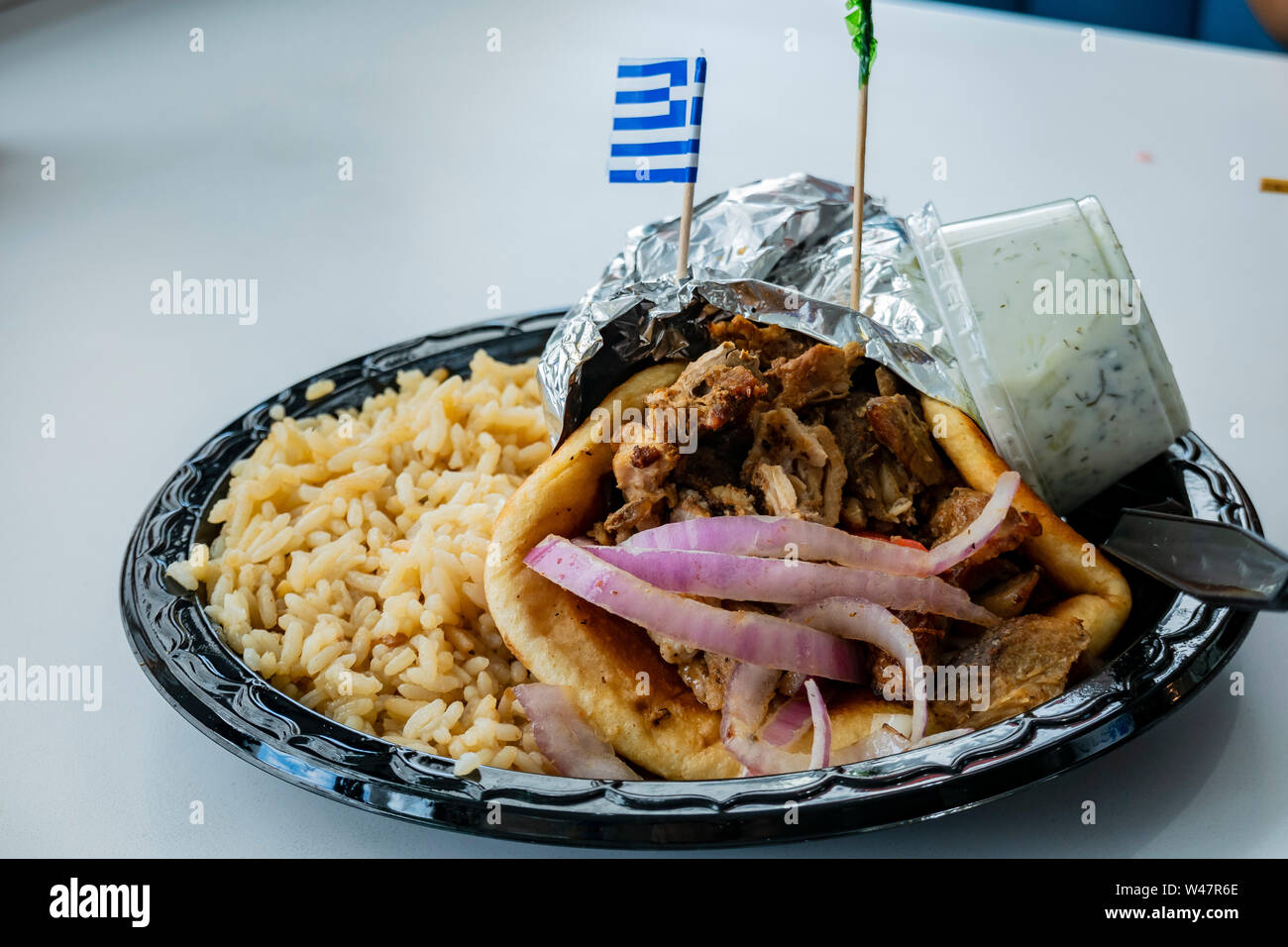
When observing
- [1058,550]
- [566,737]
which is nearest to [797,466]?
[1058,550]

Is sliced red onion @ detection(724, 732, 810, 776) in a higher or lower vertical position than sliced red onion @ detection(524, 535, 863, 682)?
lower

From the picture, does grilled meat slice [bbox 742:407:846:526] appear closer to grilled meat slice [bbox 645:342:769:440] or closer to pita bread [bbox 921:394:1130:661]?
grilled meat slice [bbox 645:342:769:440]

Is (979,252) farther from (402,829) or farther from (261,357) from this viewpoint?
(261,357)

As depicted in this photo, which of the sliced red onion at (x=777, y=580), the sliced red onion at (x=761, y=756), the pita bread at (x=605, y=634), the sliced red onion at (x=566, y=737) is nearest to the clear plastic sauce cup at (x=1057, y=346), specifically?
the pita bread at (x=605, y=634)

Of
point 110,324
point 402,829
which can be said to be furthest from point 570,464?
point 110,324

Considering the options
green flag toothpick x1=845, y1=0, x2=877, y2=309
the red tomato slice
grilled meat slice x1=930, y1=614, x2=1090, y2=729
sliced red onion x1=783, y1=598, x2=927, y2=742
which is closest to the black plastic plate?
grilled meat slice x1=930, y1=614, x2=1090, y2=729

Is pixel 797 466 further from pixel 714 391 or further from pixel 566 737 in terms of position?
pixel 566 737

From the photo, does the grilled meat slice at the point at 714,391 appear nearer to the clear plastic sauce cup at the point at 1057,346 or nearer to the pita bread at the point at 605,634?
the pita bread at the point at 605,634
